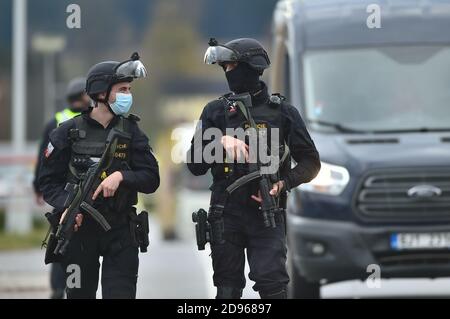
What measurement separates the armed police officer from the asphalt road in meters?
4.14

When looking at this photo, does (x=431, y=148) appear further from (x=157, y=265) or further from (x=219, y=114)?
(x=157, y=265)

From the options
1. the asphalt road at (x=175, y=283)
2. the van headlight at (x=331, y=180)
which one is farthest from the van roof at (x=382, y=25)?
the asphalt road at (x=175, y=283)

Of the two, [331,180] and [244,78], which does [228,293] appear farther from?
[331,180]

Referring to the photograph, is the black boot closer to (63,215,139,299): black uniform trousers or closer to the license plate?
(63,215,139,299): black uniform trousers

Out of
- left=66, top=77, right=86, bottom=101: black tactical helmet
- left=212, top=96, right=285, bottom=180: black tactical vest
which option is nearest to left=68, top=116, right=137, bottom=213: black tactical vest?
left=212, top=96, right=285, bottom=180: black tactical vest

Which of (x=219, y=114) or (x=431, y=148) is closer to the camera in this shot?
(x=219, y=114)

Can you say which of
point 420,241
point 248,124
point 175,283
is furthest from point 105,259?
point 175,283

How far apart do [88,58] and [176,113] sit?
12.5 m

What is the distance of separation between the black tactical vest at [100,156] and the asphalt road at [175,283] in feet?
13.8

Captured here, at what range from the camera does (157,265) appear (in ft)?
53.4

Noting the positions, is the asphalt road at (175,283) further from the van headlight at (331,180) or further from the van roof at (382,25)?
the van roof at (382,25)

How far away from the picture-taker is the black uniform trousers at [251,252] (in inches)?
320

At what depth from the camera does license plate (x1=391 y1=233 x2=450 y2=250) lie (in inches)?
411
